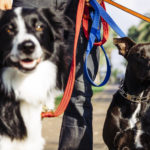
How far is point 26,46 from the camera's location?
2537 mm

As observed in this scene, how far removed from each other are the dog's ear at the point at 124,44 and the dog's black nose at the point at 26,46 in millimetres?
2155

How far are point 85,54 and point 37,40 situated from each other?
1.16 meters

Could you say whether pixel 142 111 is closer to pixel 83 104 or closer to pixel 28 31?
pixel 83 104

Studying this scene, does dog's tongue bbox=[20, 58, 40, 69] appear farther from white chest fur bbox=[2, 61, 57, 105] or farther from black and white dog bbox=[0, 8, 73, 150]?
white chest fur bbox=[2, 61, 57, 105]

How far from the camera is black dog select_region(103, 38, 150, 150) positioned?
418 centimetres

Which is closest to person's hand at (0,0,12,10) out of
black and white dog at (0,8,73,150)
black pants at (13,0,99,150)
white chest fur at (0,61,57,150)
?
black and white dog at (0,8,73,150)

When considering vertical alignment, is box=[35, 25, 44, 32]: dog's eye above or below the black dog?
above

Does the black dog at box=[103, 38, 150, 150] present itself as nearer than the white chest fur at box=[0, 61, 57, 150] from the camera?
No

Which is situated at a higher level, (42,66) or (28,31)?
(28,31)

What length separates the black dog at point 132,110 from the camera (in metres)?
4.18

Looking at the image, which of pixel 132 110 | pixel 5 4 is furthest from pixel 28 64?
pixel 132 110

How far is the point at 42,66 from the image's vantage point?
2877 millimetres

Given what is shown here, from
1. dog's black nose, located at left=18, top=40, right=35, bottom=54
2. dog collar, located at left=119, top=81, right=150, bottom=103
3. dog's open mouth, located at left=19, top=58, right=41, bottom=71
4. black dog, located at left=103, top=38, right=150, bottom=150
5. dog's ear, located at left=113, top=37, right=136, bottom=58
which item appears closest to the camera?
dog's black nose, located at left=18, top=40, right=35, bottom=54

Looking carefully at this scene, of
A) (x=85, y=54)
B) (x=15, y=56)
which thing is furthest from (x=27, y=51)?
(x=85, y=54)
